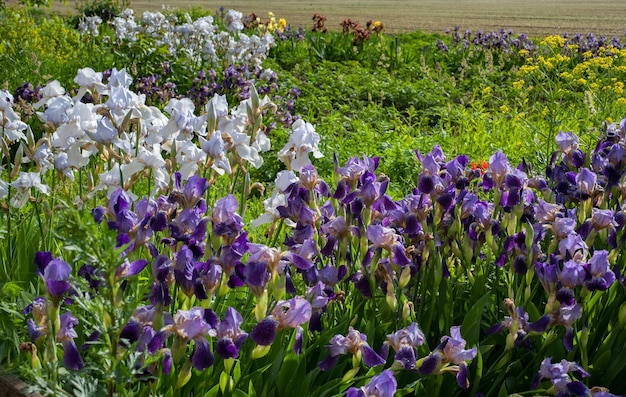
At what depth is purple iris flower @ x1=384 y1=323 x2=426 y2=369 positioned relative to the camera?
178 centimetres

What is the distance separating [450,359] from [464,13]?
27481mm

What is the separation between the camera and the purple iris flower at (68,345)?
1695 millimetres

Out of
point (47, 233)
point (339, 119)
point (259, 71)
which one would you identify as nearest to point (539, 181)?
point (47, 233)

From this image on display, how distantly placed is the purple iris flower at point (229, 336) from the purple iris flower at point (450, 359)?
0.43m

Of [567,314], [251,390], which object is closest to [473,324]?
[567,314]

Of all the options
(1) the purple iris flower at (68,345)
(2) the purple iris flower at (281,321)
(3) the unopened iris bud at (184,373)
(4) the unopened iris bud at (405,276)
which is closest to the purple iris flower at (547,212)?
(4) the unopened iris bud at (405,276)

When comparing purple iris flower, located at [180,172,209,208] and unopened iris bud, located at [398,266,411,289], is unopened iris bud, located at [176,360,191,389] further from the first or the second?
unopened iris bud, located at [398,266,411,289]

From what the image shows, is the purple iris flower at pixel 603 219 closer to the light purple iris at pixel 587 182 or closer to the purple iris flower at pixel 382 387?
the light purple iris at pixel 587 182

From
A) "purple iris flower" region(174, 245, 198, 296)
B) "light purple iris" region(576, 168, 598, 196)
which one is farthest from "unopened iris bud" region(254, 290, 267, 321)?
"light purple iris" region(576, 168, 598, 196)

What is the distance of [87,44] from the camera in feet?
29.7

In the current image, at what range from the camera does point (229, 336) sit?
169 cm

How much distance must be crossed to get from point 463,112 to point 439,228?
4.49 meters

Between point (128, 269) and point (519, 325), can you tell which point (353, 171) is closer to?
point (519, 325)

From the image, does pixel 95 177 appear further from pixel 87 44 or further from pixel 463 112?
pixel 87 44
